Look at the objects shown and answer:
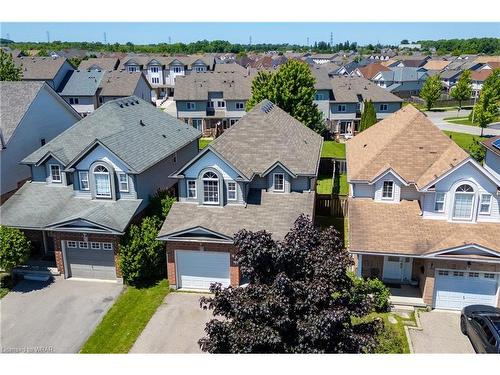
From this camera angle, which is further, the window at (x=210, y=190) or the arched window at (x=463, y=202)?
the window at (x=210, y=190)

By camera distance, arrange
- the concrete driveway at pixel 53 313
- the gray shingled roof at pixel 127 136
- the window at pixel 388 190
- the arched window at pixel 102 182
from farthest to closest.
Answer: the gray shingled roof at pixel 127 136 → the window at pixel 388 190 → the arched window at pixel 102 182 → the concrete driveway at pixel 53 313

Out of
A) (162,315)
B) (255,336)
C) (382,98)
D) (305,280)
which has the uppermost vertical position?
(382,98)

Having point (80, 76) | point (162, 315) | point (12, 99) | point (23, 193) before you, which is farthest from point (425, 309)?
point (80, 76)

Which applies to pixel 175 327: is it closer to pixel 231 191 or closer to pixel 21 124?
pixel 231 191

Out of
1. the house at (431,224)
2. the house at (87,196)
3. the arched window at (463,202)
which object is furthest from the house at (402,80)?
the house at (87,196)

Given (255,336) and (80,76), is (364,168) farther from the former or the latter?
(80,76)

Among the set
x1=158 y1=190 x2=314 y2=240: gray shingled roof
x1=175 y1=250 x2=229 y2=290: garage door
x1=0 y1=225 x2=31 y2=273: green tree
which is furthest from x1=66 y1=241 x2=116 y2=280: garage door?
x1=175 y1=250 x2=229 y2=290: garage door

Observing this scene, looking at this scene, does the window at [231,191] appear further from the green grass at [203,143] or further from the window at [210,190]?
the green grass at [203,143]
